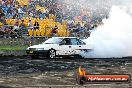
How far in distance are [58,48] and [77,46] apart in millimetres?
1227

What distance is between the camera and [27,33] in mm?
32781

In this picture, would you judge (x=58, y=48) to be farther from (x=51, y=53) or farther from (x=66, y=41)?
(x=66, y=41)

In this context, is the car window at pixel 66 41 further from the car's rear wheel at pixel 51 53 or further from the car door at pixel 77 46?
the car's rear wheel at pixel 51 53

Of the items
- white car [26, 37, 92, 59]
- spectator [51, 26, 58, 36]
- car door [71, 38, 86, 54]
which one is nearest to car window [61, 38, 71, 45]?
white car [26, 37, 92, 59]

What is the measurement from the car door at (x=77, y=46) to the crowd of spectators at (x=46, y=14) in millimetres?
7098

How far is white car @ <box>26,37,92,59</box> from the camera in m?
25.2

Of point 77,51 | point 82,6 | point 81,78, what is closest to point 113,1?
point 82,6

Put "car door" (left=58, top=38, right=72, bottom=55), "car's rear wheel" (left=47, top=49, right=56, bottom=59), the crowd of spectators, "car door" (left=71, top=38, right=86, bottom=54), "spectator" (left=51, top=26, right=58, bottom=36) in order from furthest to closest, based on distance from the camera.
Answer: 1. "spectator" (left=51, top=26, right=58, bottom=36)
2. the crowd of spectators
3. "car door" (left=71, top=38, right=86, bottom=54)
4. "car door" (left=58, top=38, right=72, bottom=55)
5. "car's rear wheel" (left=47, top=49, right=56, bottom=59)

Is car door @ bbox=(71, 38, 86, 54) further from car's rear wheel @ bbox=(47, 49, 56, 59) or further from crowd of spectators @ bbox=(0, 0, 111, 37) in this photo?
crowd of spectators @ bbox=(0, 0, 111, 37)

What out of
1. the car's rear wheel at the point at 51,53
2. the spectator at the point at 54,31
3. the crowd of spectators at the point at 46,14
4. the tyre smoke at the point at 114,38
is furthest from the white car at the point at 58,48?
the spectator at the point at 54,31

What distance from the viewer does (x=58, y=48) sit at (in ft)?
84.0

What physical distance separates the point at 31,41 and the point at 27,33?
5.12 feet

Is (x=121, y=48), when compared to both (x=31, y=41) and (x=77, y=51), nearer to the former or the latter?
(x=77, y=51)

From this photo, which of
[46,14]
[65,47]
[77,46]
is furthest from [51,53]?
[46,14]
